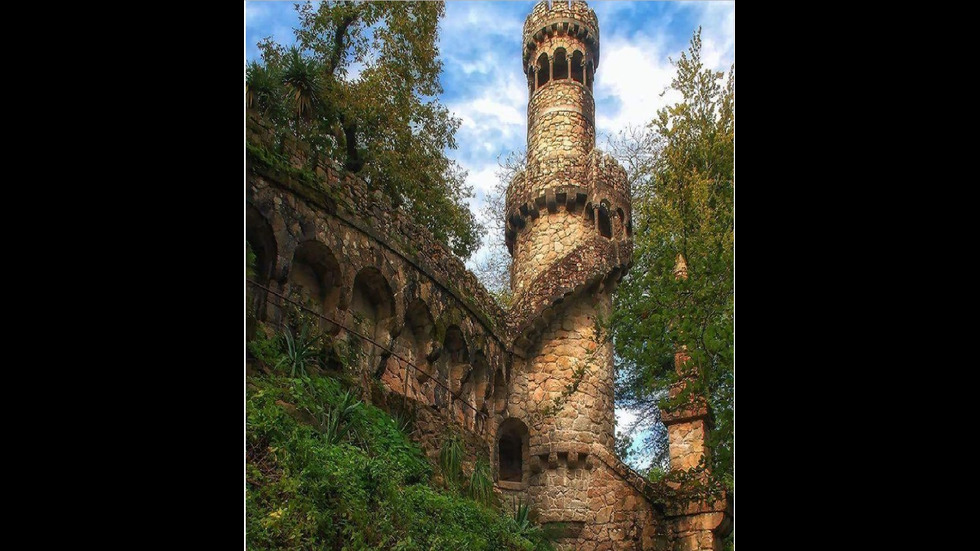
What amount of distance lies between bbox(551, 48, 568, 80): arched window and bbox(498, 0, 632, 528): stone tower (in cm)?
2

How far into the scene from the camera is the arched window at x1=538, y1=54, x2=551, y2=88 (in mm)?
20844

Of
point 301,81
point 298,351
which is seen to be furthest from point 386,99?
point 298,351

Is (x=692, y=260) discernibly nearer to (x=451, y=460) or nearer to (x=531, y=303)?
(x=451, y=460)

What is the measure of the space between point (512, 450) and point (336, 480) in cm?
A: 932

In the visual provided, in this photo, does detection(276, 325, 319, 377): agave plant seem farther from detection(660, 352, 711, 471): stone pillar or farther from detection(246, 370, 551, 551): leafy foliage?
detection(660, 352, 711, 471): stone pillar

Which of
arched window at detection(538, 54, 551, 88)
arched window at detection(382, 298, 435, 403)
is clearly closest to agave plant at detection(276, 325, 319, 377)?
arched window at detection(382, 298, 435, 403)

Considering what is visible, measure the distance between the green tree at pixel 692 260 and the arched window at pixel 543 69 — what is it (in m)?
6.71

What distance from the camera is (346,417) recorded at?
34.3ft

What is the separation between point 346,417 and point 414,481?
1.30 m

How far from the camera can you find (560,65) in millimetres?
20844
